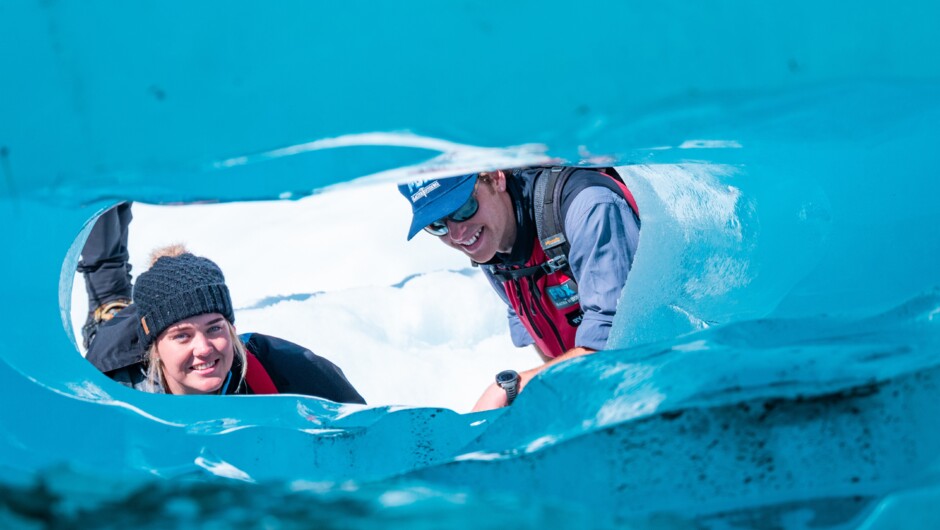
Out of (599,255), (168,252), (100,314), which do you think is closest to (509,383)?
(599,255)

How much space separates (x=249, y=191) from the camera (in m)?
0.85

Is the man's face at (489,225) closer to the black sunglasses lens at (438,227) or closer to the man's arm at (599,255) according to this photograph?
the black sunglasses lens at (438,227)

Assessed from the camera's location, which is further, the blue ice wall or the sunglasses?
the sunglasses

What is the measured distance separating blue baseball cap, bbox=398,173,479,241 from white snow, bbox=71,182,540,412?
111cm

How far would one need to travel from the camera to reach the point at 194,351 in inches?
82.4

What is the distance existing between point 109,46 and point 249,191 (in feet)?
0.55

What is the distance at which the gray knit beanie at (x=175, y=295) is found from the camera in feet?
6.89

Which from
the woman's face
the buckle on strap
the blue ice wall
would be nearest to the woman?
the woman's face

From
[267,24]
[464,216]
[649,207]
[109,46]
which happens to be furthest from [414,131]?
[464,216]

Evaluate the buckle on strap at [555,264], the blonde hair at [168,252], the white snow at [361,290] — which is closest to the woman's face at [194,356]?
the blonde hair at [168,252]

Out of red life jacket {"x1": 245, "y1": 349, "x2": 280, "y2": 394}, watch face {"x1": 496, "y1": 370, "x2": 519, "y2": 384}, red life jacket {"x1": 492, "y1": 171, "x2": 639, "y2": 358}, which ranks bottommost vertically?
watch face {"x1": 496, "y1": 370, "x2": 519, "y2": 384}

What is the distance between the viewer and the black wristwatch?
190cm

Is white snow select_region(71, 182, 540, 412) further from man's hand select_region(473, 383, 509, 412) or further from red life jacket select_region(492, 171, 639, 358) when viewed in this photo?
man's hand select_region(473, 383, 509, 412)

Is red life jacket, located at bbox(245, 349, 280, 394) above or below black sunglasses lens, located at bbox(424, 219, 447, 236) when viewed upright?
below
